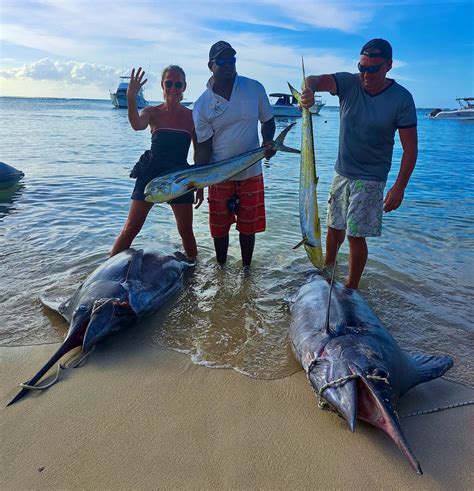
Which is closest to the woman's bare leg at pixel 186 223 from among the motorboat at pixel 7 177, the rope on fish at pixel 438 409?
the rope on fish at pixel 438 409

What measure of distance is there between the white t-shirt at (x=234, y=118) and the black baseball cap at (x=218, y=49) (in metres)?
0.24

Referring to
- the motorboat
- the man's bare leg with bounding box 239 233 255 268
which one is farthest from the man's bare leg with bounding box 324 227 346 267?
the motorboat

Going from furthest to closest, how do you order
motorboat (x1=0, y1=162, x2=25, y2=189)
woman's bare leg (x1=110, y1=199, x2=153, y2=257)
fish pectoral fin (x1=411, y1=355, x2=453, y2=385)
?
motorboat (x1=0, y1=162, x2=25, y2=189), woman's bare leg (x1=110, y1=199, x2=153, y2=257), fish pectoral fin (x1=411, y1=355, x2=453, y2=385)

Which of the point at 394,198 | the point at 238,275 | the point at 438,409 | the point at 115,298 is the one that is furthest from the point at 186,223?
the point at 438,409

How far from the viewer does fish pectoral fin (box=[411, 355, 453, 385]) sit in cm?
287

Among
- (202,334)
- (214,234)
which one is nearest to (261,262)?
(214,234)

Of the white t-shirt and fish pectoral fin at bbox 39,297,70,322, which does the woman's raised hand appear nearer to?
the white t-shirt

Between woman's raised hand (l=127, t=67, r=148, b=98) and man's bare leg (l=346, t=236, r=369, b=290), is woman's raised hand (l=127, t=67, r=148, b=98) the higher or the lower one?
the higher one

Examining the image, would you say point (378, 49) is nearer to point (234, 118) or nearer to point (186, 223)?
point (234, 118)

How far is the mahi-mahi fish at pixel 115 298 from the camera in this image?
3.35 meters

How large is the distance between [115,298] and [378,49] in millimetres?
3146

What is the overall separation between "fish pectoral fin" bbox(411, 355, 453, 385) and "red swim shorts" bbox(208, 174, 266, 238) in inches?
94.0

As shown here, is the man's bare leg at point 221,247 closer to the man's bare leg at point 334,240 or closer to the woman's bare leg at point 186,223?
the woman's bare leg at point 186,223

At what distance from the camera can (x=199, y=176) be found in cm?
422
